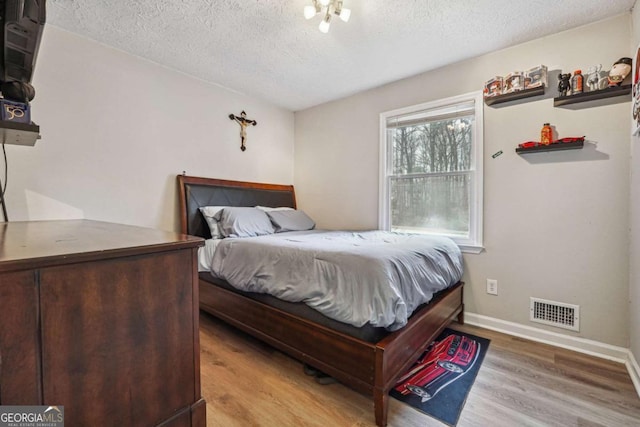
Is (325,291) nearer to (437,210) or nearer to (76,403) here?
(76,403)

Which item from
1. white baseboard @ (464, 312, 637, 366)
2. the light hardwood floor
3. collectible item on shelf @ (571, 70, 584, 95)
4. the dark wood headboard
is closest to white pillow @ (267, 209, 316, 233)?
the dark wood headboard

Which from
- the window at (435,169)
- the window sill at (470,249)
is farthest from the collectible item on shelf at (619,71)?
the window sill at (470,249)

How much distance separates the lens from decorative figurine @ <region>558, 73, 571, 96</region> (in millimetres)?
2083

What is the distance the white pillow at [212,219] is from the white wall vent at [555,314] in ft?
9.12

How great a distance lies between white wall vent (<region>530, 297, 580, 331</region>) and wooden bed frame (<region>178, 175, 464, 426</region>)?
0.54m

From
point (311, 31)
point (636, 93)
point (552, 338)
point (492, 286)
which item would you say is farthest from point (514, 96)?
point (552, 338)

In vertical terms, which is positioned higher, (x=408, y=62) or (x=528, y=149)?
(x=408, y=62)

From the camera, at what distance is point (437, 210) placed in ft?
9.23

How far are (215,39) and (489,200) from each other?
271 centimetres

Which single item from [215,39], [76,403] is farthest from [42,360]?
[215,39]

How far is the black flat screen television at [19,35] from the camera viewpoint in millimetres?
1212

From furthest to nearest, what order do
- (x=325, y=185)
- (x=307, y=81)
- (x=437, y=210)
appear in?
(x=325, y=185) → (x=307, y=81) → (x=437, y=210)

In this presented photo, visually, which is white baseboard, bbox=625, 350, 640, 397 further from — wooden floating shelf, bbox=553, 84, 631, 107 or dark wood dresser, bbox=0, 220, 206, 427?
dark wood dresser, bbox=0, 220, 206, 427

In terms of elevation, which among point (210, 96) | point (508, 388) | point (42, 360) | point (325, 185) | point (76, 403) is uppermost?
point (210, 96)
